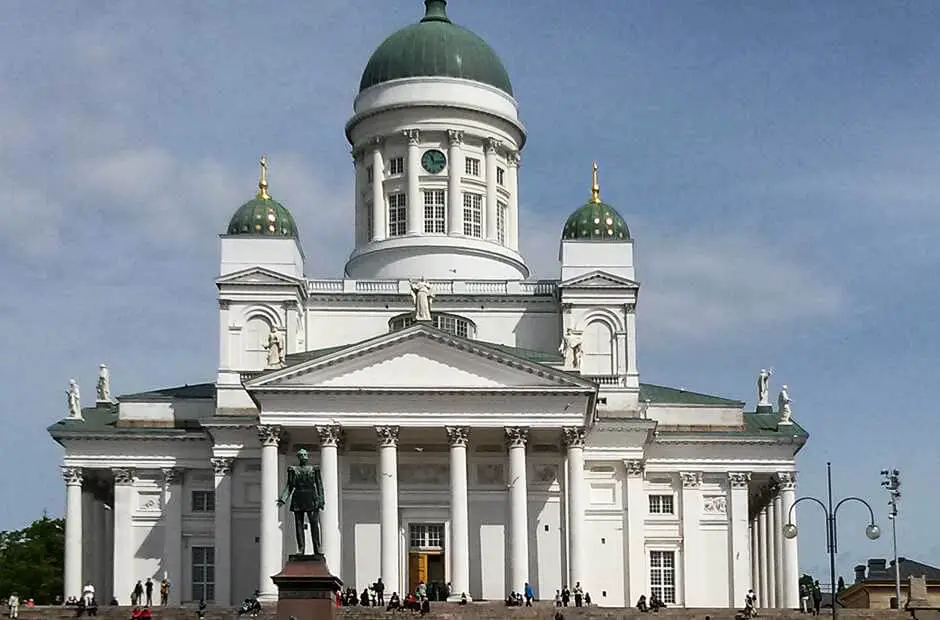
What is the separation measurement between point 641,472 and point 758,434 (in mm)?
6455

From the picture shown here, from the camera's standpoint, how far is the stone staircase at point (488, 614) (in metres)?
62.1

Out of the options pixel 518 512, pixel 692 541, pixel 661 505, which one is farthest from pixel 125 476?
pixel 692 541

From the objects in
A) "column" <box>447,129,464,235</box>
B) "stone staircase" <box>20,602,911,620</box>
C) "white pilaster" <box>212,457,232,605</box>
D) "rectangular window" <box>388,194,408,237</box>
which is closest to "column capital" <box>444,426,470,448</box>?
"stone staircase" <box>20,602,911,620</box>

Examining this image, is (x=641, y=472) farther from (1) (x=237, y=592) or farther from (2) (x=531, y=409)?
(1) (x=237, y=592)

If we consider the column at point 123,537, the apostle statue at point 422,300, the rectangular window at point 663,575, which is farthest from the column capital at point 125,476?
the rectangular window at point 663,575

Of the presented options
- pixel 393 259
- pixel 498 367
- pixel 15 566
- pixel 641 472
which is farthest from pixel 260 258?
pixel 15 566

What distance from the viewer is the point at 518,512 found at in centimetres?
7138

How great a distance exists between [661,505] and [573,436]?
11.0 m

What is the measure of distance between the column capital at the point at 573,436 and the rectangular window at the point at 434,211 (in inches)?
685

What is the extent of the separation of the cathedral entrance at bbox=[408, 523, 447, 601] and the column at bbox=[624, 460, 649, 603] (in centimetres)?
897

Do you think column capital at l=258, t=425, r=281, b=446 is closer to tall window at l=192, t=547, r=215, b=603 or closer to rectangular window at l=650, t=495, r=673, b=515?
tall window at l=192, t=547, r=215, b=603

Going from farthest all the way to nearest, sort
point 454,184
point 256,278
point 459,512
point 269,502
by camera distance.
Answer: point 454,184 → point 256,278 → point 269,502 → point 459,512

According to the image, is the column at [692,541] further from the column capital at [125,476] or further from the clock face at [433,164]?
the column capital at [125,476]

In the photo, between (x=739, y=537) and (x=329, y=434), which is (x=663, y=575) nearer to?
(x=739, y=537)
